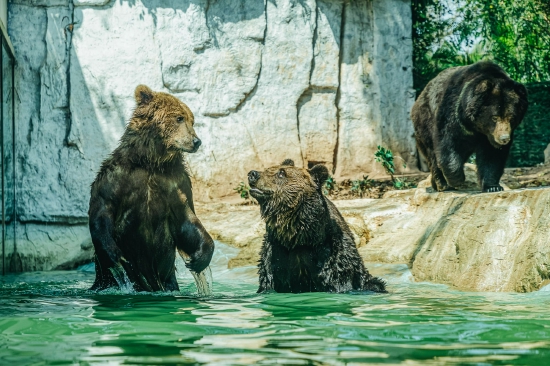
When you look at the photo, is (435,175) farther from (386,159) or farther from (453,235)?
(453,235)

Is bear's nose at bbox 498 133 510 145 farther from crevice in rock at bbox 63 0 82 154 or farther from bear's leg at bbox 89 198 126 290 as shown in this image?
crevice in rock at bbox 63 0 82 154

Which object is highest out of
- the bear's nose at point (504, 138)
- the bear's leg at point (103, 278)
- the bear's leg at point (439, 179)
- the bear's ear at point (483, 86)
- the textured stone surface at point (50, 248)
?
the bear's ear at point (483, 86)

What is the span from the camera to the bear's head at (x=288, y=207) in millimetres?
6238

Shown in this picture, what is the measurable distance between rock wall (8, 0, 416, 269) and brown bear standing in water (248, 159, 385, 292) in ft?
19.9

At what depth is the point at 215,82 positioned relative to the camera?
496 inches

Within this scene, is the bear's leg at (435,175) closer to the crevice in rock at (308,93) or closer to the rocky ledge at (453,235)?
the rocky ledge at (453,235)

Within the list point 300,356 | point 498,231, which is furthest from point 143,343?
point 498,231

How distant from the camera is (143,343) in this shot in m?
→ 3.67

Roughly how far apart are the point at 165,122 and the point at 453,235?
10.7ft

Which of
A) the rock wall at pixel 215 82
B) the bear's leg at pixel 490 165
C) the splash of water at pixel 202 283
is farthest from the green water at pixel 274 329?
the rock wall at pixel 215 82

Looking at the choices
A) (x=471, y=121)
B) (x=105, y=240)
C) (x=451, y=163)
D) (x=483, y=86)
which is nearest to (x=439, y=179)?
(x=451, y=163)

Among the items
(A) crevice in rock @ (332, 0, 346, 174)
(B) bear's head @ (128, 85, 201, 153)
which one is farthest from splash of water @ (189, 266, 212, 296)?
(A) crevice in rock @ (332, 0, 346, 174)

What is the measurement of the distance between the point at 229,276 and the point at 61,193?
14.0 feet

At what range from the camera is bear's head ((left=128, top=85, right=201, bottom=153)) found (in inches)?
246
